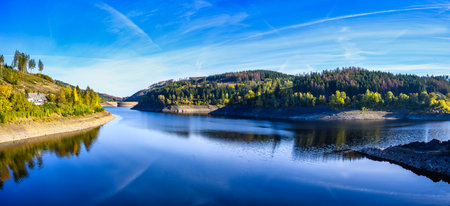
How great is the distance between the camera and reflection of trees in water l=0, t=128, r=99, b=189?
69.1 ft

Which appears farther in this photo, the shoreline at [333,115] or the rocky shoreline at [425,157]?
the shoreline at [333,115]

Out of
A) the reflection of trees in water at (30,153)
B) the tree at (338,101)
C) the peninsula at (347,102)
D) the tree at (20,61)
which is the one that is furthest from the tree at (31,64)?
the tree at (338,101)

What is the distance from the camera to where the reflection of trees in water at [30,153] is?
2106cm

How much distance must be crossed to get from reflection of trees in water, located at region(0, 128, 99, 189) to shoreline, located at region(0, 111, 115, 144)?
10.8ft

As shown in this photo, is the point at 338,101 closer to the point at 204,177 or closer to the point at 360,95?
the point at 360,95

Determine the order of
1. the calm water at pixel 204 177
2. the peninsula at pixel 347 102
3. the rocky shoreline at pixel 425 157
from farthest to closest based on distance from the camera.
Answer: the peninsula at pixel 347 102, the rocky shoreline at pixel 425 157, the calm water at pixel 204 177

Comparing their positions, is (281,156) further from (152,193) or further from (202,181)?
(152,193)

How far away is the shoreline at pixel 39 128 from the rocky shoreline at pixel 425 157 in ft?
146

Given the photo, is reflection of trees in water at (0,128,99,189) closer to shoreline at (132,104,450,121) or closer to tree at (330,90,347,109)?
shoreline at (132,104,450,121)

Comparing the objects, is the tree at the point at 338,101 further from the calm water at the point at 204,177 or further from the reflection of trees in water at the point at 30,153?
the reflection of trees in water at the point at 30,153

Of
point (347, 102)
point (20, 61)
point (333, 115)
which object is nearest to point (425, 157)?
point (333, 115)

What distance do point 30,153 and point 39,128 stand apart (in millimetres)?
12100

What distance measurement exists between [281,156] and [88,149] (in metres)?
23.5

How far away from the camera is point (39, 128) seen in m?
37.2
